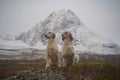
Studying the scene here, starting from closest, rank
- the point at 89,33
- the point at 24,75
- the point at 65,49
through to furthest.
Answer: the point at 24,75 < the point at 65,49 < the point at 89,33

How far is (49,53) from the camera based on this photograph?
1173 cm

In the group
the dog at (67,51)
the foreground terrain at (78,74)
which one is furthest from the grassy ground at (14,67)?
the foreground terrain at (78,74)

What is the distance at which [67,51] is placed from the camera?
11.6 metres

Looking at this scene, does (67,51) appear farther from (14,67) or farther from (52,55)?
(14,67)

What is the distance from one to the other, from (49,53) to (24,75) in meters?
2.22

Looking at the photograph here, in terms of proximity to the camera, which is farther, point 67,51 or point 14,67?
point 14,67

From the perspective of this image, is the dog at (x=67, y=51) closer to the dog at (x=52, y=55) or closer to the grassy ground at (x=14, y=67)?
the dog at (x=52, y=55)

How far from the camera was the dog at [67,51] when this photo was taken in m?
11.6

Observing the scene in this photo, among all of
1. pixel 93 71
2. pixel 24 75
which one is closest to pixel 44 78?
pixel 24 75

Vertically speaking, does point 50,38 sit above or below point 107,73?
above

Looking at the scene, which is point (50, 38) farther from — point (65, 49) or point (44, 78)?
point (44, 78)

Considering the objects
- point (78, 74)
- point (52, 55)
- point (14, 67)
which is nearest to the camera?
point (78, 74)

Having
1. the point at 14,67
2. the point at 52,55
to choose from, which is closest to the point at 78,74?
the point at 52,55

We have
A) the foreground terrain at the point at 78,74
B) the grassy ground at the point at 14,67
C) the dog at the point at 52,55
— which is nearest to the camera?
the foreground terrain at the point at 78,74
